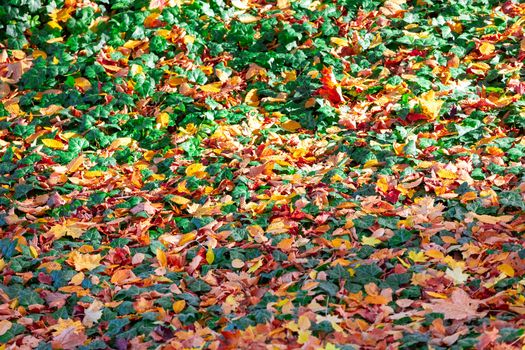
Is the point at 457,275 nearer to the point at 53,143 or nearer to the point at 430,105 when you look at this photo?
the point at 430,105

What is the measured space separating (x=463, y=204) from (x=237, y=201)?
1125 mm

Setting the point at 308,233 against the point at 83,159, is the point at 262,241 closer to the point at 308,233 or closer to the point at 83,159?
the point at 308,233

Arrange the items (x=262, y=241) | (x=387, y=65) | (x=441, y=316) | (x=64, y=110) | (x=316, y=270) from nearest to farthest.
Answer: (x=441, y=316) → (x=316, y=270) → (x=262, y=241) → (x=64, y=110) → (x=387, y=65)

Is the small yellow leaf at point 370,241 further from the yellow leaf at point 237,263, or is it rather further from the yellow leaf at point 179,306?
the yellow leaf at point 179,306

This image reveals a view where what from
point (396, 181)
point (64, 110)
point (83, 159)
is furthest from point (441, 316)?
point (64, 110)

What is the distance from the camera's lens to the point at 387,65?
4902 millimetres

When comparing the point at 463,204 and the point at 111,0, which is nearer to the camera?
the point at 463,204

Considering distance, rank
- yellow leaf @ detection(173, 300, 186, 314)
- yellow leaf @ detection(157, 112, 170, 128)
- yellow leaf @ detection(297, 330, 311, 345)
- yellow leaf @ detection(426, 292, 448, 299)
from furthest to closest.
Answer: yellow leaf @ detection(157, 112, 170, 128), yellow leaf @ detection(173, 300, 186, 314), yellow leaf @ detection(426, 292, 448, 299), yellow leaf @ detection(297, 330, 311, 345)

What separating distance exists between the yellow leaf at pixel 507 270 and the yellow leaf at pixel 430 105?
1.49m

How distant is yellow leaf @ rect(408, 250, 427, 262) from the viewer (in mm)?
3217

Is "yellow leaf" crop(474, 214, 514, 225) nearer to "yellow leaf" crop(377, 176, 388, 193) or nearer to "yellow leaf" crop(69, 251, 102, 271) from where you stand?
"yellow leaf" crop(377, 176, 388, 193)

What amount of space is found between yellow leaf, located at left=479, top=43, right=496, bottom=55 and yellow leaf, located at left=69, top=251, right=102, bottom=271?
2858mm

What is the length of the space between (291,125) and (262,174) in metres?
0.59

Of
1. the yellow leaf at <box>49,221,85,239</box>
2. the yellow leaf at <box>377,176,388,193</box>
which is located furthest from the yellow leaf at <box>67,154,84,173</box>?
the yellow leaf at <box>377,176,388,193</box>
